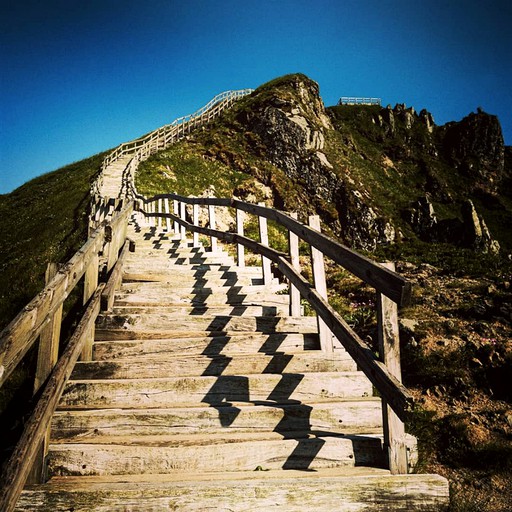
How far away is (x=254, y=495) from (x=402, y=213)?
5149 centimetres

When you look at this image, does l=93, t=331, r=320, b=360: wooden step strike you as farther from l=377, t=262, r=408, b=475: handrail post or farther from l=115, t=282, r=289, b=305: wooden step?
l=377, t=262, r=408, b=475: handrail post

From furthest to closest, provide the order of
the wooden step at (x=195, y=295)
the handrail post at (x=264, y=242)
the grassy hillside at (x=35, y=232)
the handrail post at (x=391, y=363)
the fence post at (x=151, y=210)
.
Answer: the fence post at (x=151, y=210) → the grassy hillside at (x=35, y=232) → the handrail post at (x=264, y=242) → the wooden step at (x=195, y=295) → the handrail post at (x=391, y=363)

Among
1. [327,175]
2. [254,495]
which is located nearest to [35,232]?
[254,495]

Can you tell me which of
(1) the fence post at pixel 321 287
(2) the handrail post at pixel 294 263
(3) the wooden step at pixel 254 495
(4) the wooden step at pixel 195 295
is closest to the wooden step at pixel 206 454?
(3) the wooden step at pixel 254 495

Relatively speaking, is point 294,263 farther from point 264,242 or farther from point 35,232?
point 35,232

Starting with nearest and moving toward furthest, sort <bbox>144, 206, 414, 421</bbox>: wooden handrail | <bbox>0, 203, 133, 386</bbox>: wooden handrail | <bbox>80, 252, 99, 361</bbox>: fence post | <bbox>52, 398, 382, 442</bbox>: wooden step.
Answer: <bbox>0, 203, 133, 386</bbox>: wooden handrail, <bbox>144, 206, 414, 421</bbox>: wooden handrail, <bbox>52, 398, 382, 442</bbox>: wooden step, <bbox>80, 252, 99, 361</bbox>: fence post

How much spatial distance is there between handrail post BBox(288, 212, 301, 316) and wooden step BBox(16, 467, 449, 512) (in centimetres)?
325

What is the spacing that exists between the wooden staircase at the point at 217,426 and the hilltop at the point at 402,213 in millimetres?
1916

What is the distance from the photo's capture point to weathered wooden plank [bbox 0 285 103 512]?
1938 mm

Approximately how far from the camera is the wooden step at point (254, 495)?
90.1 inches

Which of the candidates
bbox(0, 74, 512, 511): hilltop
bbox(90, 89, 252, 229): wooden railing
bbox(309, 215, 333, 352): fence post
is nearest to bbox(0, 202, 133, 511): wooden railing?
bbox(309, 215, 333, 352): fence post

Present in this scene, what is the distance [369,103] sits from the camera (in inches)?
3425

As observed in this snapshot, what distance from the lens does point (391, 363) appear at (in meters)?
2.75

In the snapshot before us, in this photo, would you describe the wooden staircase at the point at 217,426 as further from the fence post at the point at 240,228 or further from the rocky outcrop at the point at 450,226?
the rocky outcrop at the point at 450,226
